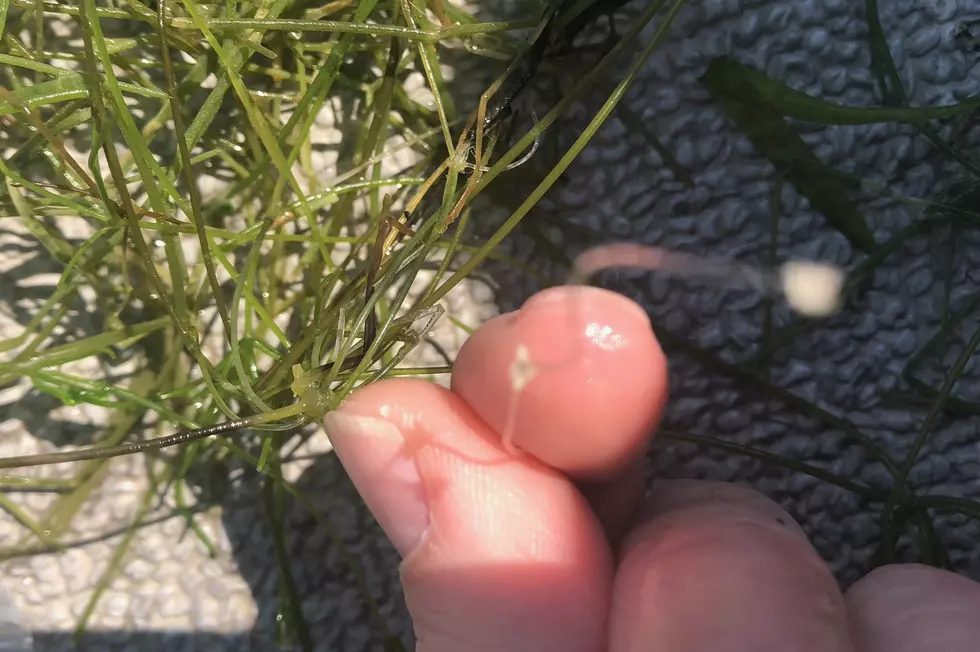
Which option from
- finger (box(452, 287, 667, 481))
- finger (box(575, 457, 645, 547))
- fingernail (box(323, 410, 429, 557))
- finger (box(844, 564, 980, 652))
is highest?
finger (box(452, 287, 667, 481))

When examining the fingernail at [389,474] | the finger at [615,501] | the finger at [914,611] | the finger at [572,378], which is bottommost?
the finger at [615,501]

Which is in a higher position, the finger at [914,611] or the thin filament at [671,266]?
the thin filament at [671,266]

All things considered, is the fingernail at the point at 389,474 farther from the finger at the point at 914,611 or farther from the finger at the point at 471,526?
the finger at the point at 914,611

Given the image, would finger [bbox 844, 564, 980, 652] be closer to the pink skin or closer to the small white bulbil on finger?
the pink skin

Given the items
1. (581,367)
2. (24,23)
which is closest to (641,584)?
(581,367)

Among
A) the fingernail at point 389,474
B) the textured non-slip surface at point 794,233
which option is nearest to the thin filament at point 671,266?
the textured non-slip surface at point 794,233

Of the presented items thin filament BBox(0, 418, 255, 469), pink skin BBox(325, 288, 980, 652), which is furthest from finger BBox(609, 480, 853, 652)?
thin filament BBox(0, 418, 255, 469)
